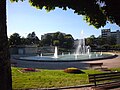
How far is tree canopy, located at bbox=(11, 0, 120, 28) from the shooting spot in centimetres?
1329

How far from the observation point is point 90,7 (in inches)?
547

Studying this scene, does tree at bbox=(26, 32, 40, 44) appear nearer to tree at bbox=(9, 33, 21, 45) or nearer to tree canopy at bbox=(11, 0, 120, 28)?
tree at bbox=(9, 33, 21, 45)

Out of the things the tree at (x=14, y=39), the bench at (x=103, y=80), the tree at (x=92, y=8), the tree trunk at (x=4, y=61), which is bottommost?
the bench at (x=103, y=80)

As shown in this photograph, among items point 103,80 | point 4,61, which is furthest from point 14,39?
point 4,61

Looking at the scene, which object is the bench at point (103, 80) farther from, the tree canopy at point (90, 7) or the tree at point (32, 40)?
the tree at point (32, 40)

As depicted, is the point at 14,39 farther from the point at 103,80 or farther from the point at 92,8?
the point at 103,80

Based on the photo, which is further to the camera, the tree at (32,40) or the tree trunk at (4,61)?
the tree at (32,40)

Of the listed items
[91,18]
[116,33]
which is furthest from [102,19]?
[116,33]

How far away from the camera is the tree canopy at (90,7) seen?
523 inches

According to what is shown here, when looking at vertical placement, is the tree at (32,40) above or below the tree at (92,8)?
above

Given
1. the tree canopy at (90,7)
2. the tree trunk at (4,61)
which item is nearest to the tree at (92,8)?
the tree canopy at (90,7)

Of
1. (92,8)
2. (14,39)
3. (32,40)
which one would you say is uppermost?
(32,40)

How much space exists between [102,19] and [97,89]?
15.8ft

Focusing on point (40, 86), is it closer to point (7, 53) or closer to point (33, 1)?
point (33, 1)
